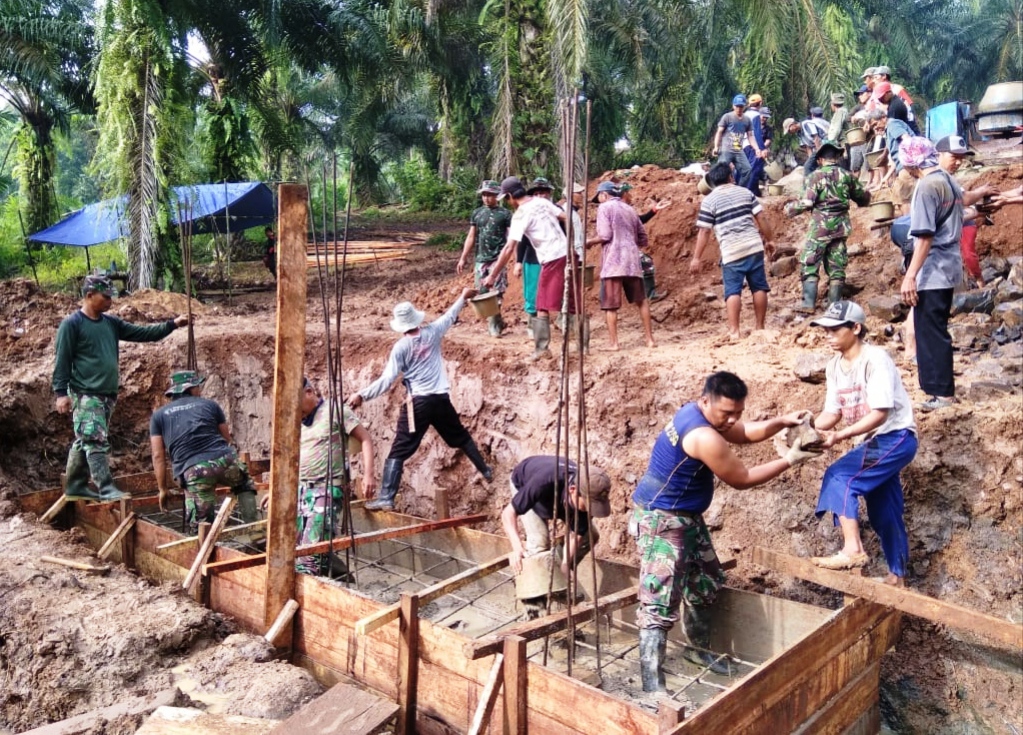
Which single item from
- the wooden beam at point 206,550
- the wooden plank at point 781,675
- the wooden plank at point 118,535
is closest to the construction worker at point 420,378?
the wooden beam at point 206,550

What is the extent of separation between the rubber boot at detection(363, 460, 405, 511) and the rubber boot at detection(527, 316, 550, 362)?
1599 mm

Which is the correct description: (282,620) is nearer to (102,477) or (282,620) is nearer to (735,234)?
(102,477)

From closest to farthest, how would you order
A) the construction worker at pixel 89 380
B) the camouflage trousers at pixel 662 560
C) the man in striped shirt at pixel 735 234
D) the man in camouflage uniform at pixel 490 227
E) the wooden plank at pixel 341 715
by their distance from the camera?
the wooden plank at pixel 341 715 < the camouflage trousers at pixel 662 560 < the construction worker at pixel 89 380 < the man in striped shirt at pixel 735 234 < the man in camouflage uniform at pixel 490 227

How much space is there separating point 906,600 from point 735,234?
137 inches

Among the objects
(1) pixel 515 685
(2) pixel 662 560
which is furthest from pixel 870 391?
(1) pixel 515 685

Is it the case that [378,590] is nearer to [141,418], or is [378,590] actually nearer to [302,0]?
[141,418]

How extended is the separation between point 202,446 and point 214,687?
2270 millimetres

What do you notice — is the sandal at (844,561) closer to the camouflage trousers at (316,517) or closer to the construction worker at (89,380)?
the camouflage trousers at (316,517)

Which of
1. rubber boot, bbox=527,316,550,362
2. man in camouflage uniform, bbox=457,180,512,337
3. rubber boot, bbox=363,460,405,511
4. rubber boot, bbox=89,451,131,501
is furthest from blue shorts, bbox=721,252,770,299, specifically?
rubber boot, bbox=89,451,131,501

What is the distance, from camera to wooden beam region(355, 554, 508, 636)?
4.02 m

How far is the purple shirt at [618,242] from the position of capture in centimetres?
726

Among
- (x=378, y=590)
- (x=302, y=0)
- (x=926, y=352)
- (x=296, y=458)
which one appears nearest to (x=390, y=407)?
(x=378, y=590)

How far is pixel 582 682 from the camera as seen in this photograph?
3.60 meters

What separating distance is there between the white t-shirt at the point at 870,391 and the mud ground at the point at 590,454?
1128 mm
